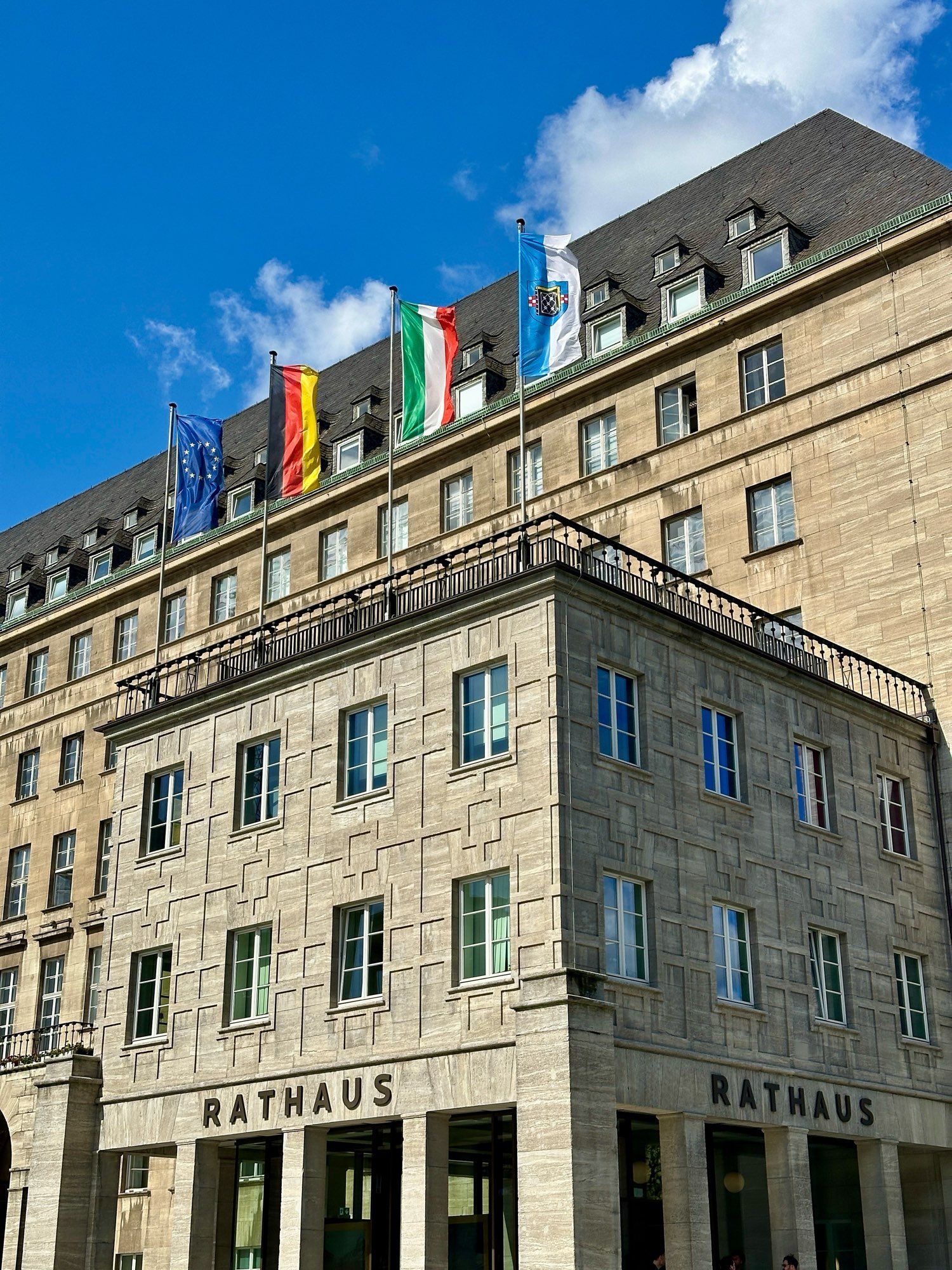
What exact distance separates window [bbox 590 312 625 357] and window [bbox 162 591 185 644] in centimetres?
1836

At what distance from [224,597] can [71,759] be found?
25.9 feet

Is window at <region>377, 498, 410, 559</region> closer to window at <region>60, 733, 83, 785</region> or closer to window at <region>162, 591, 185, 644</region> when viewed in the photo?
window at <region>162, 591, 185, 644</region>

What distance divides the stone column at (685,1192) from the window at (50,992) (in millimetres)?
27044

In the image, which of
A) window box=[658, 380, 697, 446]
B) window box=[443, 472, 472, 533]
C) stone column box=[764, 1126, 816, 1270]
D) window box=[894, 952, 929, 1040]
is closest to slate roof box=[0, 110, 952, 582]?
window box=[658, 380, 697, 446]

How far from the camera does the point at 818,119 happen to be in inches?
1855

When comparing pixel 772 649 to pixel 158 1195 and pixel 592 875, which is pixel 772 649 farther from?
pixel 158 1195

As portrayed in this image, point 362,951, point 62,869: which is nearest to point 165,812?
point 362,951

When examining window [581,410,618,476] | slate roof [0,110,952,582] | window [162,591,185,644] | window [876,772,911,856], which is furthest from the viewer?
window [162,591,185,644]

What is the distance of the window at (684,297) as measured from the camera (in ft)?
139

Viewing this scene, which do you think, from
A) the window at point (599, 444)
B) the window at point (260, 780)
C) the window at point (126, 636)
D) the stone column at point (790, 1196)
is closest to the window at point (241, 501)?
the window at point (126, 636)

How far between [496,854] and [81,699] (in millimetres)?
32525

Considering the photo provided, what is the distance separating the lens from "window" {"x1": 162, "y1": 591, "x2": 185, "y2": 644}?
5459 cm

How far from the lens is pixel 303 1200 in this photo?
27.2 m

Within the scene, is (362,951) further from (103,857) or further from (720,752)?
(103,857)
